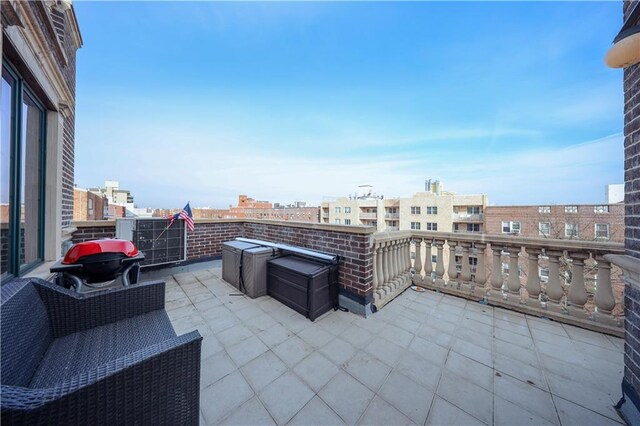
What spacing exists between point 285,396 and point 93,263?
95.3 inches

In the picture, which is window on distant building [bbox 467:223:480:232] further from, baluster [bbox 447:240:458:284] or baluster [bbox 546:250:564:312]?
baluster [bbox 546:250:564:312]

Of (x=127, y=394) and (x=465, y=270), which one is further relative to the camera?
(x=465, y=270)

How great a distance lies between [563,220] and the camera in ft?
54.4

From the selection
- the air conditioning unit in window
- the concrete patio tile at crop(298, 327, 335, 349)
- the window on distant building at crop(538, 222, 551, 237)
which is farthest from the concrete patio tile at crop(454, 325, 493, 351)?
the window on distant building at crop(538, 222, 551, 237)

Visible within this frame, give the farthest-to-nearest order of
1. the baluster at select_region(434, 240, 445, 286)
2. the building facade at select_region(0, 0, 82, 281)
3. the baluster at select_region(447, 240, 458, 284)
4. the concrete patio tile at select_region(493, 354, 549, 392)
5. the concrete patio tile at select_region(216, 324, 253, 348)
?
the baluster at select_region(434, 240, 445, 286) < the baluster at select_region(447, 240, 458, 284) < the concrete patio tile at select_region(216, 324, 253, 348) < the concrete patio tile at select_region(493, 354, 549, 392) < the building facade at select_region(0, 0, 82, 281)

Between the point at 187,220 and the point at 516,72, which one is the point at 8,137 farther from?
the point at 516,72

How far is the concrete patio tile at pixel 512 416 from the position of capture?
1450 millimetres

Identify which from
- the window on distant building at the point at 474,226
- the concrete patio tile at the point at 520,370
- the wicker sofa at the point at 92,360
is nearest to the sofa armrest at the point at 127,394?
the wicker sofa at the point at 92,360

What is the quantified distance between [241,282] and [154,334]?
Result: 216 centimetres

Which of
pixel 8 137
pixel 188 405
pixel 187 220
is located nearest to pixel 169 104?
pixel 187 220

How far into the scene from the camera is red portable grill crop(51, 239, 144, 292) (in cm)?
225

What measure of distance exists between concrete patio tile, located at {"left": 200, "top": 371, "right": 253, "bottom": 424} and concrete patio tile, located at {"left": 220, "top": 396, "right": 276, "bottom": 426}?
5 cm

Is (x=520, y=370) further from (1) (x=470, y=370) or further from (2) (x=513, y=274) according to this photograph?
(2) (x=513, y=274)

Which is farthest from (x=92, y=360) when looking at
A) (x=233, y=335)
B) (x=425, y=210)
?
(x=425, y=210)
